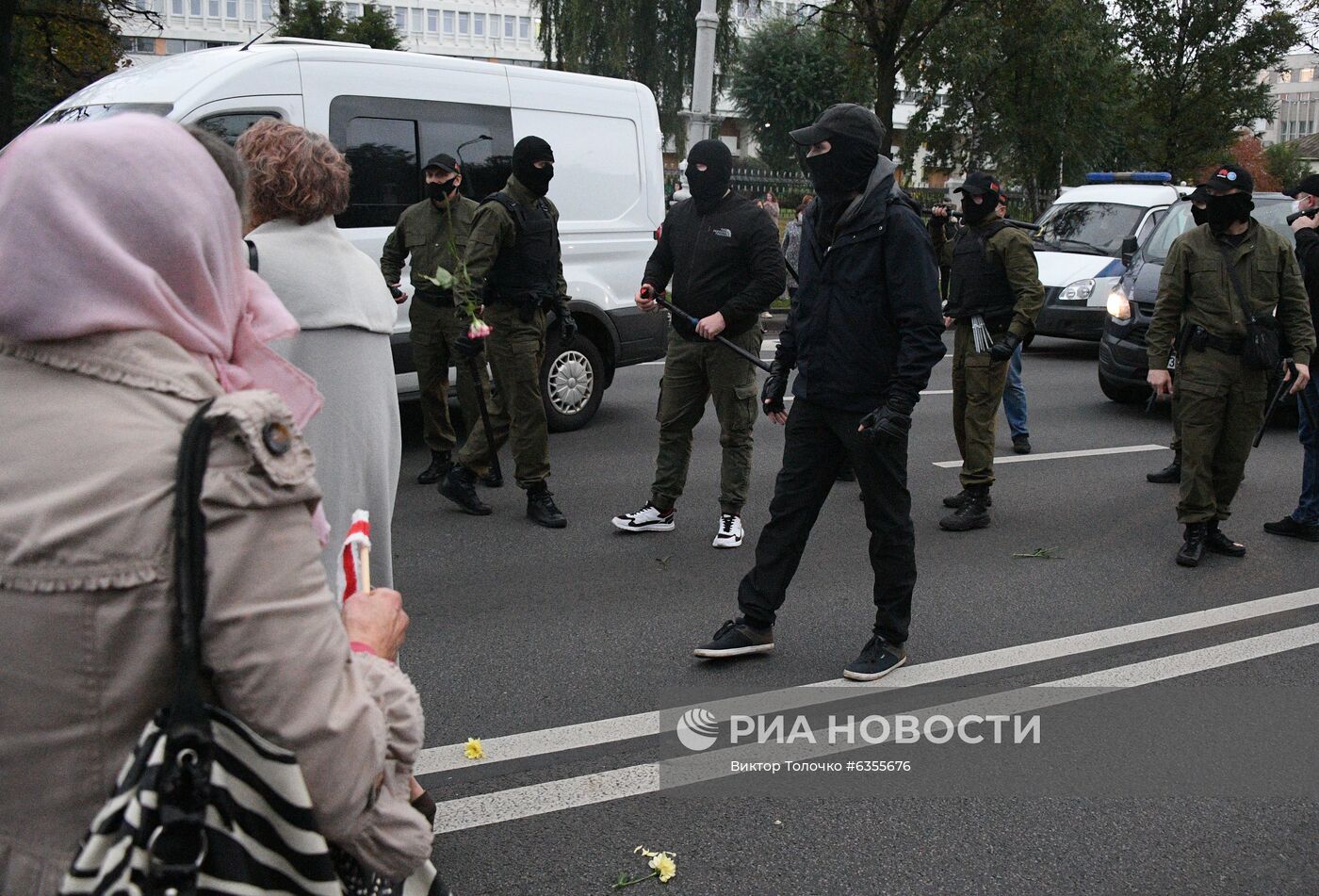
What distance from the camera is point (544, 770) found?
380cm

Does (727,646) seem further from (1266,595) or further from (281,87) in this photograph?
(281,87)

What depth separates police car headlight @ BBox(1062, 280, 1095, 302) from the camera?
13.6 meters

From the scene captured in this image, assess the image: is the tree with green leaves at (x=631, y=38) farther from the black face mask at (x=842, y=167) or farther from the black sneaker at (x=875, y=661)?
the black sneaker at (x=875, y=661)

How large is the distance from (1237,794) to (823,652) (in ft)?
5.25

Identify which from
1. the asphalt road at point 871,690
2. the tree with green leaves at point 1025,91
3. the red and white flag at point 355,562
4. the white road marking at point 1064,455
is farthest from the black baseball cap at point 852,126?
the tree with green leaves at point 1025,91

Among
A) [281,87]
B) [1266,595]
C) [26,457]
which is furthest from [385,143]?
[26,457]

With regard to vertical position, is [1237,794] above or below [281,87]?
below

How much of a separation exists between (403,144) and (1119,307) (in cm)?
600

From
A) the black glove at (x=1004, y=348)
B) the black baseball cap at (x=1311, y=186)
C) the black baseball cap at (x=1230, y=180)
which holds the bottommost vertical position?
the black glove at (x=1004, y=348)

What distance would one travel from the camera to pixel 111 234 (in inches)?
52.6

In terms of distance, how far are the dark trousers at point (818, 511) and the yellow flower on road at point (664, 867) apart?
156 cm

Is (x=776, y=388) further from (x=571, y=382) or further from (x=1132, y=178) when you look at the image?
(x=1132, y=178)

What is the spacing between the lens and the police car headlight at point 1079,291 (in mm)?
13648

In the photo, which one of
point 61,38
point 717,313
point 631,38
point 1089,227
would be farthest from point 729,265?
point 631,38
